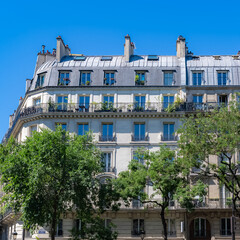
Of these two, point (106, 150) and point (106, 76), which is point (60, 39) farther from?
point (106, 150)

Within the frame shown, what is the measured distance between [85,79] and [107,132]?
20.7 ft

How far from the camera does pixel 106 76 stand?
59.8 m

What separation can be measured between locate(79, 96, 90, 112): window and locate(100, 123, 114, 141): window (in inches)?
94.3

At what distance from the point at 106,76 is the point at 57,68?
204 inches

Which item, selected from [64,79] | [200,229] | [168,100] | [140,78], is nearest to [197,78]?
[168,100]

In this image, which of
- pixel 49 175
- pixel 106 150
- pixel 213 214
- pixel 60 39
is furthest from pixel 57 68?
pixel 213 214

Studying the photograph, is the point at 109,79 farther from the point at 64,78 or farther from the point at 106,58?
the point at 64,78

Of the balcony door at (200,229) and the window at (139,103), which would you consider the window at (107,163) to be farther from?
the balcony door at (200,229)

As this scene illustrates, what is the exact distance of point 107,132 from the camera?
57281mm

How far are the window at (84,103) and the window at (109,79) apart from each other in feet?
8.05

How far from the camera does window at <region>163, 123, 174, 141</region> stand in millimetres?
56656

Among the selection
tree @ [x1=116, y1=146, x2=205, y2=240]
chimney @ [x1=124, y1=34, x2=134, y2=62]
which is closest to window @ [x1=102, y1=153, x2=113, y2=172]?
tree @ [x1=116, y1=146, x2=205, y2=240]

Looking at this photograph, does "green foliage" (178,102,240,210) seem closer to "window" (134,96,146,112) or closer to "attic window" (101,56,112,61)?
"window" (134,96,146,112)

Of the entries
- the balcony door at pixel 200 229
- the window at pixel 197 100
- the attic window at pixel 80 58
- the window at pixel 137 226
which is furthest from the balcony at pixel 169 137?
the attic window at pixel 80 58
